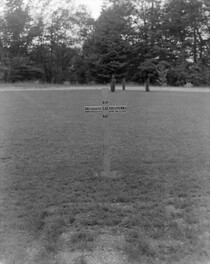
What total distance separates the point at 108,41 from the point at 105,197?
118 feet

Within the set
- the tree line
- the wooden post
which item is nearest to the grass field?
the wooden post

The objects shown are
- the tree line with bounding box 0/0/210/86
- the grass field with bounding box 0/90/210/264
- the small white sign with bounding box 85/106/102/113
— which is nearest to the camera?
the grass field with bounding box 0/90/210/264

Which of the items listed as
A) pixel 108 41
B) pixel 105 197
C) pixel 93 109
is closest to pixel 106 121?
pixel 93 109

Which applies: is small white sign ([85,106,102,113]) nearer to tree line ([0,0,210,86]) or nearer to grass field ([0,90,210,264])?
grass field ([0,90,210,264])

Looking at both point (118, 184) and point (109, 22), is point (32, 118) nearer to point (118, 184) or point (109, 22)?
point (118, 184)

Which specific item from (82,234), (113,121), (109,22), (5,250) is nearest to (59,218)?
(82,234)

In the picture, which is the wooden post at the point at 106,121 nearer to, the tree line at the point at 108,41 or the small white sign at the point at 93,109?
the small white sign at the point at 93,109

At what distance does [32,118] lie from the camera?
12227 mm

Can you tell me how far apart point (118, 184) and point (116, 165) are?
1.11 meters

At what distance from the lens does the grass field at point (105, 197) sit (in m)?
3.13

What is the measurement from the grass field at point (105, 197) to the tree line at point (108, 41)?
30886mm

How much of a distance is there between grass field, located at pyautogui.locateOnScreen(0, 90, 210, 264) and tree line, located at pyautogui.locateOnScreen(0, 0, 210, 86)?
3089 cm

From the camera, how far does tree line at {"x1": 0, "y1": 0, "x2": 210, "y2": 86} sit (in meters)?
38.5

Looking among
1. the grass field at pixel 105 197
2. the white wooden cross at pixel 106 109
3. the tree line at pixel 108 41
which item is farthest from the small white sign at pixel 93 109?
the tree line at pixel 108 41
